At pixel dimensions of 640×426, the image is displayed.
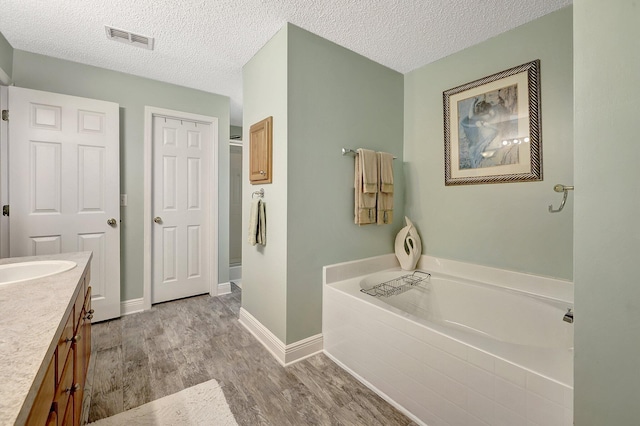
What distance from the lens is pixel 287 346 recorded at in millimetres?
1951

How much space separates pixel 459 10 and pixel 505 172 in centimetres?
112

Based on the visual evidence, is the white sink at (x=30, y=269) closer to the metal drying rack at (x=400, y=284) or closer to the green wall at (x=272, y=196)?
the green wall at (x=272, y=196)

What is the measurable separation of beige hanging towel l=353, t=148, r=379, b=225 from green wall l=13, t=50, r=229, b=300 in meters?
1.95

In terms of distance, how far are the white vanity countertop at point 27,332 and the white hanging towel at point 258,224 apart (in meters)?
1.11

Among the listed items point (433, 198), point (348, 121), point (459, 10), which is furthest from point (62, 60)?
point (433, 198)

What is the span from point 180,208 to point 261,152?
1.42 m

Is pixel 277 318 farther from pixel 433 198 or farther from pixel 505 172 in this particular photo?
pixel 505 172

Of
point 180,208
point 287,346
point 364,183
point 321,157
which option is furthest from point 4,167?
point 364,183

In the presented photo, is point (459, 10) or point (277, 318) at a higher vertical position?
point (459, 10)

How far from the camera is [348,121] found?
7.44 ft

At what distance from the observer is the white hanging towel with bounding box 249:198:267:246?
2.17 m

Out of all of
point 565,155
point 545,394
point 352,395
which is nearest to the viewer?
point 545,394

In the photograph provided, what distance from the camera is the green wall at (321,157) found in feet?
6.50

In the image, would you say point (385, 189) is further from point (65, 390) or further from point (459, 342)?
point (65, 390)
